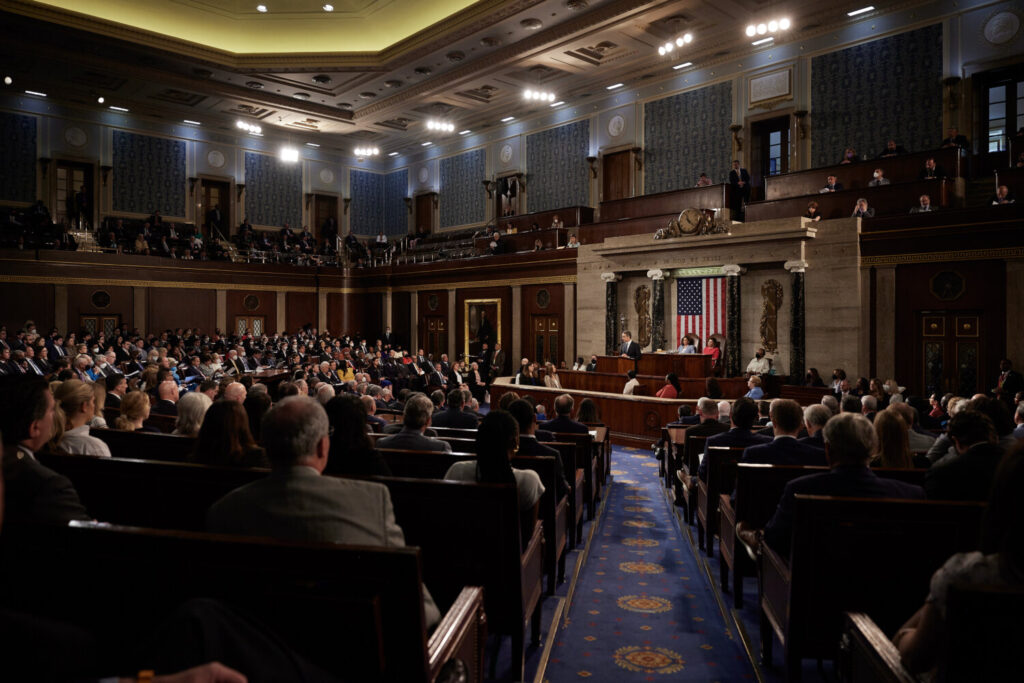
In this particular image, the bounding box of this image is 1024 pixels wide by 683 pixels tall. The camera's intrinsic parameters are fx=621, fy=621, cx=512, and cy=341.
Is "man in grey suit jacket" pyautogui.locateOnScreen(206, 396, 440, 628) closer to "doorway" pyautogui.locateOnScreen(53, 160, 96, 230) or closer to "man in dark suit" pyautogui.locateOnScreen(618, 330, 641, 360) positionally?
"man in dark suit" pyautogui.locateOnScreen(618, 330, 641, 360)

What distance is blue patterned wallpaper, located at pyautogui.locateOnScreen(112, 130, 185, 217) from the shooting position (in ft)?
61.0

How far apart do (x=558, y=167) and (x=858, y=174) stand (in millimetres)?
8775

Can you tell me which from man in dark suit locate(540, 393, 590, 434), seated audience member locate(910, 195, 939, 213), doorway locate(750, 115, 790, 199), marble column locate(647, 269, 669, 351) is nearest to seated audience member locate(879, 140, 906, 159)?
seated audience member locate(910, 195, 939, 213)

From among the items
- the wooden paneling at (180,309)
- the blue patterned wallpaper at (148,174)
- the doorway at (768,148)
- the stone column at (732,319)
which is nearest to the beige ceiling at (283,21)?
the blue patterned wallpaper at (148,174)

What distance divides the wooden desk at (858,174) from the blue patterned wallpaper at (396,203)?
46.7ft

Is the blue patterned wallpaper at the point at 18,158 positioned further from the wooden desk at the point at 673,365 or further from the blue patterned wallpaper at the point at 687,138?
the wooden desk at the point at 673,365

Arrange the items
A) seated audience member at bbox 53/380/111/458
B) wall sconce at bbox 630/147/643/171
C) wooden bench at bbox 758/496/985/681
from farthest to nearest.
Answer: wall sconce at bbox 630/147/643/171 < seated audience member at bbox 53/380/111/458 < wooden bench at bbox 758/496/985/681

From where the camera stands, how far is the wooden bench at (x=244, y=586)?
1354mm

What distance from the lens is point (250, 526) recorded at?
1671 millimetres

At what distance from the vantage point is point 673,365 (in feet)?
35.0

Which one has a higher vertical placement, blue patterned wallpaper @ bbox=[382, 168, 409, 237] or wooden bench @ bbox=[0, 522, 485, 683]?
blue patterned wallpaper @ bbox=[382, 168, 409, 237]

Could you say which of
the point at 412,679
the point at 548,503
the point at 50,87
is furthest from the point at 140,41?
the point at 412,679

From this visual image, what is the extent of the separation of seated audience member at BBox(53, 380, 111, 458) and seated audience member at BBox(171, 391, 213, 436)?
576 mm

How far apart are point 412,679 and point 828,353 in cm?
1141
